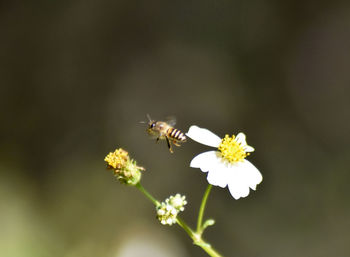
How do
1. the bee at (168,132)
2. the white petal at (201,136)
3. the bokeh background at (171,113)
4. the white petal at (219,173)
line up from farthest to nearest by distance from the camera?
the bokeh background at (171,113) < the bee at (168,132) < the white petal at (201,136) < the white petal at (219,173)

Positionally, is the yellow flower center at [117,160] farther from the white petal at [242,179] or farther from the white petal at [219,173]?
the white petal at [242,179]

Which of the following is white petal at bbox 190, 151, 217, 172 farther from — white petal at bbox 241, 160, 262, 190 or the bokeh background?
the bokeh background

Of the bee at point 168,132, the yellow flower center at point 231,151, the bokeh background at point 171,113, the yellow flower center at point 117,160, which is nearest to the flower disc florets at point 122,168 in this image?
the yellow flower center at point 117,160

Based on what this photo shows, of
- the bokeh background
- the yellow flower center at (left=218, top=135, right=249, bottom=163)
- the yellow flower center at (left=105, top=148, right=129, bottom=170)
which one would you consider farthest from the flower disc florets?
the bokeh background

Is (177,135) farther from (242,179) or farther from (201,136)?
(242,179)
